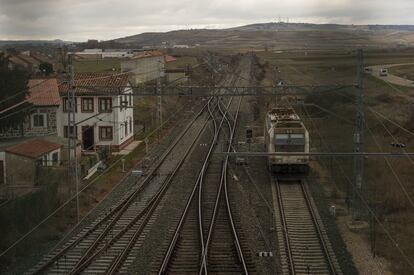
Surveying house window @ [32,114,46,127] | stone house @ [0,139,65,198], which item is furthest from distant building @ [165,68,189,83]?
stone house @ [0,139,65,198]

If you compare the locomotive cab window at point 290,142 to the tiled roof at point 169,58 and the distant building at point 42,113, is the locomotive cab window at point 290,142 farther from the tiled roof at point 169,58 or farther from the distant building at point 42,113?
the tiled roof at point 169,58

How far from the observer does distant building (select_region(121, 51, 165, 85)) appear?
122 feet

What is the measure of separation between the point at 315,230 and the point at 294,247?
49.9 inches

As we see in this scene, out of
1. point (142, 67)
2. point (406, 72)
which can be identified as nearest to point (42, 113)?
point (142, 67)

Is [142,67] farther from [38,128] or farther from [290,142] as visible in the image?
[290,142]

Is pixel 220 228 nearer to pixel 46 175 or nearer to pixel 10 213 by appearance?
pixel 10 213

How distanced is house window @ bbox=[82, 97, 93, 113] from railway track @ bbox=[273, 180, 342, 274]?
1054 cm

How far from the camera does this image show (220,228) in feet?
40.8

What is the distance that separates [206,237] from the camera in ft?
37.6

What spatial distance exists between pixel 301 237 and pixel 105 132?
1335 centimetres

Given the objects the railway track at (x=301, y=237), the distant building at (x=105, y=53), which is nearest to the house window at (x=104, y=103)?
the railway track at (x=301, y=237)

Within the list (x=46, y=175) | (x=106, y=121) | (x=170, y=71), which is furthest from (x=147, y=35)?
(x=46, y=175)

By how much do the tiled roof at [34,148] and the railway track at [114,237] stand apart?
3.24 meters

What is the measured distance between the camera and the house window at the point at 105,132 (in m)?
23.2
